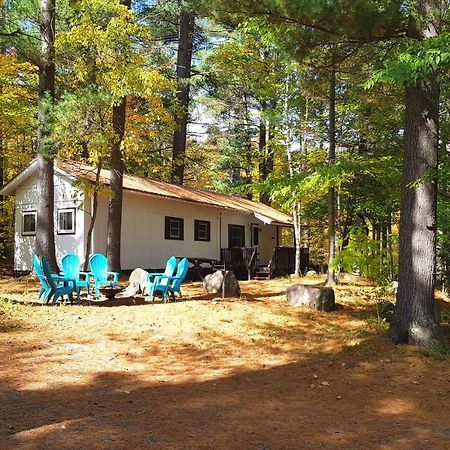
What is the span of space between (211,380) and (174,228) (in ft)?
45.5

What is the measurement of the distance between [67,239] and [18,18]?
7.36m

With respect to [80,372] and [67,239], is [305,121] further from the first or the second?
[80,372]

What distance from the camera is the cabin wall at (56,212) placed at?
16.3 m

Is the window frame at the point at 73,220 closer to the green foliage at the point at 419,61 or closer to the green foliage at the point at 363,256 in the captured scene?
the green foliage at the point at 363,256

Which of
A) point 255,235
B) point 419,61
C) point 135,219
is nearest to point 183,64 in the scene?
point 255,235

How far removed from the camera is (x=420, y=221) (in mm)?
7191

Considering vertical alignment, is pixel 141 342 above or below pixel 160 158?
below

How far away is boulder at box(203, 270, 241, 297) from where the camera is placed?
38.2 ft

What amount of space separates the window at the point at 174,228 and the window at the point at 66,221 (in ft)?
12.1

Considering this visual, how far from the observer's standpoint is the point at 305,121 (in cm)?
1681

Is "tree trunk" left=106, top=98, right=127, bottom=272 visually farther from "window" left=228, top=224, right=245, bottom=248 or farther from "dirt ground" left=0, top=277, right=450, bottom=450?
"window" left=228, top=224, right=245, bottom=248

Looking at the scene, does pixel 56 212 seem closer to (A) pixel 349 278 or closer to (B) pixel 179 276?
(B) pixel 179 276

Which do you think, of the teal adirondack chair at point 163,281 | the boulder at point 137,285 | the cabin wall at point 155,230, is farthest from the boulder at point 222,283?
the cabin wall at point 155,230

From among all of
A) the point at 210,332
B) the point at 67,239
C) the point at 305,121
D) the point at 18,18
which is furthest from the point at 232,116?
the point at 210,332
